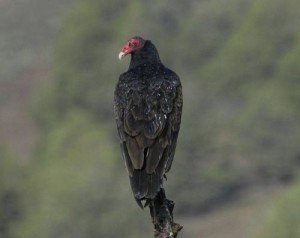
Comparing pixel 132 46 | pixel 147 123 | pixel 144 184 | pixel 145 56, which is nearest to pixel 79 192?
pixel 132 46

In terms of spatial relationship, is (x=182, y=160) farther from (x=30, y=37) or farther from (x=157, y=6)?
(x=30, y=37)

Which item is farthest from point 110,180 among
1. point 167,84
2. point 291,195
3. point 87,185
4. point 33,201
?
point 167,84

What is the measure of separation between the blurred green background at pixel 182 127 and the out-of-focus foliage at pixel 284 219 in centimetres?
9

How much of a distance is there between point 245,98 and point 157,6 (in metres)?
13.8

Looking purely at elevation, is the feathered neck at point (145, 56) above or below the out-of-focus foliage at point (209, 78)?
below

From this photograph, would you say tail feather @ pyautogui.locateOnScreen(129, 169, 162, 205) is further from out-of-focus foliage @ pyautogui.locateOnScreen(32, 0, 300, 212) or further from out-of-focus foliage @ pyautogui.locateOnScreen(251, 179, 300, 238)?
out-of-focus foliage @ pyautogui.locateOnScreen(32, 0, 300, 212)

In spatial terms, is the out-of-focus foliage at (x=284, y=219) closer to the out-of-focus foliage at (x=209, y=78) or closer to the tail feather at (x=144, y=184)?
the out-of-focus foliage at (x=209, y=78)

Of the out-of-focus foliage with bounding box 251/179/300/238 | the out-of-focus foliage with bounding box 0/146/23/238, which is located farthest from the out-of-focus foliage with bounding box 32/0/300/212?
the out-of-focus foliage with bounding box 251/179/300/238

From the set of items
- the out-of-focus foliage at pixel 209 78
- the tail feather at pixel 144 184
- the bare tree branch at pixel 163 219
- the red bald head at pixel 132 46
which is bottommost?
the bare tree branch at pixel 163 219

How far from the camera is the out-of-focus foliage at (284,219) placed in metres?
57.8

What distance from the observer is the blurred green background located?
6712 centimetres

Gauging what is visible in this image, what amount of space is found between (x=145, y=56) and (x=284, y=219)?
44590mm

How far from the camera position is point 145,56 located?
49.4 ft

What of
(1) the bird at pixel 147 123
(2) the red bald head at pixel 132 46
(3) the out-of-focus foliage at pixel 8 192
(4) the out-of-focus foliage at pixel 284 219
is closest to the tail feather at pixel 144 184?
(1) the bird at pixel 147 123
